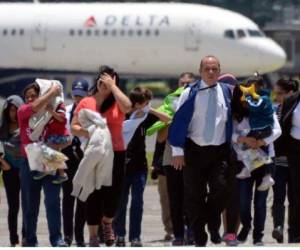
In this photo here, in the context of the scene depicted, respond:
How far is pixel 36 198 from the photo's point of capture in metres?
13.6

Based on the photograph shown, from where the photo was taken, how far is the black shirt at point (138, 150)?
14.5m

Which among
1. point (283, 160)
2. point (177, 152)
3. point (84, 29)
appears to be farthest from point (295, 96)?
point (84, 29)

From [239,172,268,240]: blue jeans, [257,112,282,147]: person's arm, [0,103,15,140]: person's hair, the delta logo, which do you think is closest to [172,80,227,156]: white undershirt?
[257,112,282,147]: person's arm

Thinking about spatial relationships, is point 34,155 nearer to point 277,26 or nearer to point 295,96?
point 295,96

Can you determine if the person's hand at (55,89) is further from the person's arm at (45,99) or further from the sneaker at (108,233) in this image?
the sneaker at (108,233)

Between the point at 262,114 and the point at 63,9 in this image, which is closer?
the point at 262,114

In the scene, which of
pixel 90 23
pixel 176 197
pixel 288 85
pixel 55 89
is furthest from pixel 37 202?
pixel 90 23

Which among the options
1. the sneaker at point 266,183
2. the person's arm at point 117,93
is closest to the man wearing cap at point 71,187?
the person's arm at point 117,93

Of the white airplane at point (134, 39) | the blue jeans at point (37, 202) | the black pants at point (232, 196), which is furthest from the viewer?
the white airplane at point (134, 39)

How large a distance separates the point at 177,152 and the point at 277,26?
6820 cm

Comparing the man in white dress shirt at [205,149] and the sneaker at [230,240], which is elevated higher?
the man in white dress shirt at [205,149]

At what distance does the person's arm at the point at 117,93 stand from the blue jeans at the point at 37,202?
1197mm

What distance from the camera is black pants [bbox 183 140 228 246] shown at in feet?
41.7

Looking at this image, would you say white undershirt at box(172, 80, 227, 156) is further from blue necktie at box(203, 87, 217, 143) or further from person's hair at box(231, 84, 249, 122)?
person's hair at box(231, 84, 249, 122)
